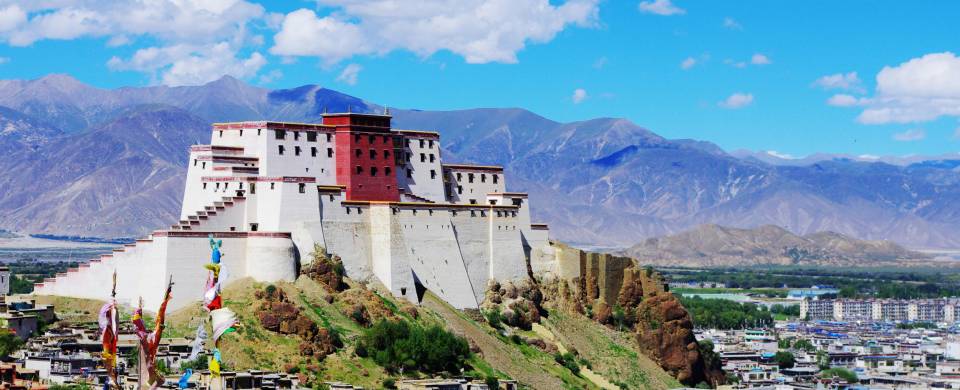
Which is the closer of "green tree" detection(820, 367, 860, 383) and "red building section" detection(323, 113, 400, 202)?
"red building section" detection(323, 113, 400, 202)

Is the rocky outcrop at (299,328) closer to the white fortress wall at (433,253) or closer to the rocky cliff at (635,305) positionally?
the white fortress wall at (433,253)

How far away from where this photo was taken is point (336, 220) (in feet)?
296

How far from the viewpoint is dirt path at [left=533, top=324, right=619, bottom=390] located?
98.7 meters

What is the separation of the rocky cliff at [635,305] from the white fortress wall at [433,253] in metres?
8.97

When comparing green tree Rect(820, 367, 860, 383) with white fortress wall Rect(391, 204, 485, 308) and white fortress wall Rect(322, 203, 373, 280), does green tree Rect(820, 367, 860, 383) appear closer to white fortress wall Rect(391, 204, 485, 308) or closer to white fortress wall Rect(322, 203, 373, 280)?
white fortress wall Rect(391, 204, 485, 308)

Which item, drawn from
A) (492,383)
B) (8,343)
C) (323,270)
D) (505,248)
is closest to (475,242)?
(505,248)

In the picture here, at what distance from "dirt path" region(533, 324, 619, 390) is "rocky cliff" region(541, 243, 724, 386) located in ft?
14.3

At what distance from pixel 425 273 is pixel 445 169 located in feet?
32.0

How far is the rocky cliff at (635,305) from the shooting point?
104 m

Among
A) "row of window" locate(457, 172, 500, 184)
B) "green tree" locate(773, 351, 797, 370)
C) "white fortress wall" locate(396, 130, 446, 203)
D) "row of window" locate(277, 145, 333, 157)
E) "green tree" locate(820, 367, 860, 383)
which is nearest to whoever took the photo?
"row of window" locate(277, 145, 333, 157)

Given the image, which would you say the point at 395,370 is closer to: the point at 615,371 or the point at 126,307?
the point at 126,307

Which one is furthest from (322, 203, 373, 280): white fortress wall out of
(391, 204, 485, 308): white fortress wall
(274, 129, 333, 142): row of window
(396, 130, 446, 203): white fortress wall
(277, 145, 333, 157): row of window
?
(396, 130, 446, 203): white fortress wall

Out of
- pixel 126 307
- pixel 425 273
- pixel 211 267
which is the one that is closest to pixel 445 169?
pixel 425 273

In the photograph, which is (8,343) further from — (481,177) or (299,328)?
(481,177)
